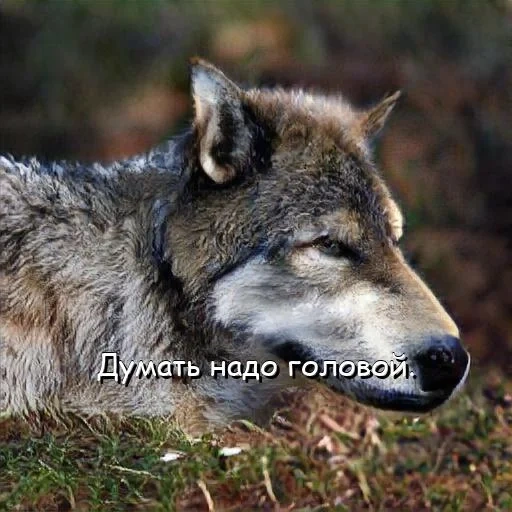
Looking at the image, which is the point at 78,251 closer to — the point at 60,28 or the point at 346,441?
the point at 346,441

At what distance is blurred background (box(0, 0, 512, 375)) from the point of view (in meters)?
8.03

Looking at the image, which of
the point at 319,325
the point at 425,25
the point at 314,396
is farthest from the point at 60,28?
the point at 319,325

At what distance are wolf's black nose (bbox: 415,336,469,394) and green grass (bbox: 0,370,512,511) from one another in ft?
1.83

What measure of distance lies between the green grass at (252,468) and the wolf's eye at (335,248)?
0.68 m

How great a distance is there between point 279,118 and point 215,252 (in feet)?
2.00

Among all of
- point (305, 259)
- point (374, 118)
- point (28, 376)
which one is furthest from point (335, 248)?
point (28, 376)

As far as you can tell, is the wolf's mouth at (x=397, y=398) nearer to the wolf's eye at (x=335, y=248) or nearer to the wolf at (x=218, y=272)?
the wolf at (x=218, y=272)

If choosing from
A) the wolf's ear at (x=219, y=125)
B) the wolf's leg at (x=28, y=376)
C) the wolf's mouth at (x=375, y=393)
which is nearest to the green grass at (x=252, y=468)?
the wolf's leg at (x=28, y=376)

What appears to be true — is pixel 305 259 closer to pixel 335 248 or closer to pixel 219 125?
pixel 335 248

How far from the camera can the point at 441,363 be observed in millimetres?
3766

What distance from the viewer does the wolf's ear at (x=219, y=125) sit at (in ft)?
12.6

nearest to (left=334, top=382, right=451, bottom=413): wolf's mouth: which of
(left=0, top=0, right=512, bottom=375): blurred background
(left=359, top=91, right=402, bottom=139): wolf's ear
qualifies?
(left=359, top=91, right=402, bottom=139): wolf's ear

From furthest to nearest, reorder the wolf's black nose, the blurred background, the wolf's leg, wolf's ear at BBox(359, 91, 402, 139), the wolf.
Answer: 1. the blurred background
2. wolf's ear at BBox(359, 91, 402, 139)
3. the wolf's leg
4. the wolf
5. the wolf's black nose

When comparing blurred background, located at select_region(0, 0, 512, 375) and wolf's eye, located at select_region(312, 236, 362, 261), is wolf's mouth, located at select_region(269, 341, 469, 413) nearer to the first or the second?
wolf's eye, located at select_region(312, 236, 362, 261)
